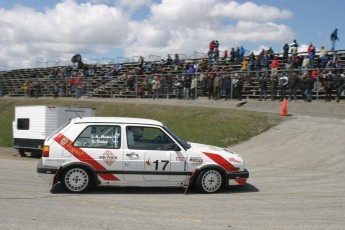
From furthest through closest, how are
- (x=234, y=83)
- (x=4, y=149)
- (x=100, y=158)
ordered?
(x=234, y=83), (x=4, y=149), (x=100, y=158)

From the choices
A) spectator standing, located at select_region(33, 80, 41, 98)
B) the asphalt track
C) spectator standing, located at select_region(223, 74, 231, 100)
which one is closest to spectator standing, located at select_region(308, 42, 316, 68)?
spectator standing, located at select_region(223, 74, 231, 100)

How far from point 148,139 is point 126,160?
0.64 meters

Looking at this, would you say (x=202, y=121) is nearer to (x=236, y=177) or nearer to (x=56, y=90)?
(x=236, y=177)

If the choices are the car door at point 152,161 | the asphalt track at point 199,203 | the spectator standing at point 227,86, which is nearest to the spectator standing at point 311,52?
the spectator standing at point 227,86

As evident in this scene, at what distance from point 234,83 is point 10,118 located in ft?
53.2

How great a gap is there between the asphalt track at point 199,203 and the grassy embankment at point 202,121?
5.04m

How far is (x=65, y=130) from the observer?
933cm

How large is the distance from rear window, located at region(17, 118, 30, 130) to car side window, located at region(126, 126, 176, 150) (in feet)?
35.1

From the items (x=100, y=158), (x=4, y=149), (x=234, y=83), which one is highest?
(x=234, y=83)

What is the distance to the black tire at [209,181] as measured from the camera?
9.26m

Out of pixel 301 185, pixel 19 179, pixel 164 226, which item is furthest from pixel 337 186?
pixel 19 179

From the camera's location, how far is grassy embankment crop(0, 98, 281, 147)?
19594 millimetres

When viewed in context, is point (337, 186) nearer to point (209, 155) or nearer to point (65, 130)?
point (209, 155)

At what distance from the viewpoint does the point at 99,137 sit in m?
9.26
